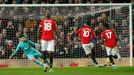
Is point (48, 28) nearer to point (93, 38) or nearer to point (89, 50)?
point (89, 50)

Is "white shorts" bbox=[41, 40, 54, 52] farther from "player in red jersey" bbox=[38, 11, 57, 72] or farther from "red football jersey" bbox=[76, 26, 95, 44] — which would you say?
"red football jersey" bbox=[76, 26, 95, 44]

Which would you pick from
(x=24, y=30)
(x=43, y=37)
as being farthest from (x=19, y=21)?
(x=43, y=37)

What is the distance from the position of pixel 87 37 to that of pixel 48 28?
3206 mm

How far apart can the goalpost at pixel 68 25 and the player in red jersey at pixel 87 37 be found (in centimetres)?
109

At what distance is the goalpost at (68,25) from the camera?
23.7 meters

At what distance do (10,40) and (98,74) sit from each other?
7.05 m

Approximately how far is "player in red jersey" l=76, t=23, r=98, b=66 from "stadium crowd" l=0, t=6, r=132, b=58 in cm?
113

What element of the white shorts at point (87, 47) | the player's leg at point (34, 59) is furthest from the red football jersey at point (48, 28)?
the white shorts at point (87, 47)

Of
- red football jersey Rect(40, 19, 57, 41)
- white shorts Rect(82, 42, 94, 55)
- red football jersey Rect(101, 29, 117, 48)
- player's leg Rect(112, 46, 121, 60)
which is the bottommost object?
player's leg Rect(112, 46, 121, 60)

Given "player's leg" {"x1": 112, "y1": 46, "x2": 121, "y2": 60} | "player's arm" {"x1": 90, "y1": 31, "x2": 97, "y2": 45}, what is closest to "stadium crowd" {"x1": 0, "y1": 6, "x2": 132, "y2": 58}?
"player's arm" {"x1": 90, "y1": 31, "x2": 97, "y2": 45}

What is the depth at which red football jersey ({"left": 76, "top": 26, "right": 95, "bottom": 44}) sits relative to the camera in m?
22.5

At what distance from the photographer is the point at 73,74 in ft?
57.9

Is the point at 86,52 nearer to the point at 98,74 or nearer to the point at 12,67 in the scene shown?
the point at 12,67

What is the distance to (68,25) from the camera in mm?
24109
